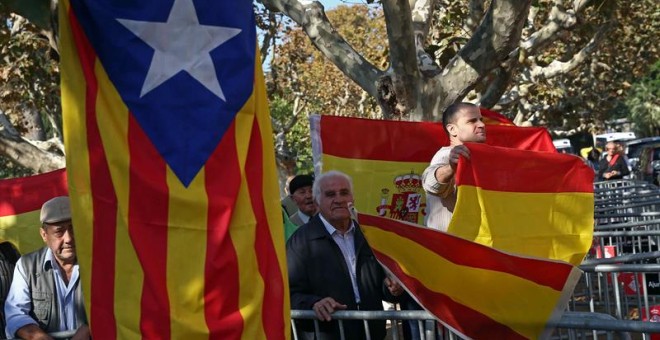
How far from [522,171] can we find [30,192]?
14.2 ft

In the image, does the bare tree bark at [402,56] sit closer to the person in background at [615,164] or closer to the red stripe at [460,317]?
the red stripe at [460,317]

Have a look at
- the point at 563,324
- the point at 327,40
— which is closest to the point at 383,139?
the point at 563,324

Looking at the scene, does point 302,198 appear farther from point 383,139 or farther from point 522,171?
point 522,171

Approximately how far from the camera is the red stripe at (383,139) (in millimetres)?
8258

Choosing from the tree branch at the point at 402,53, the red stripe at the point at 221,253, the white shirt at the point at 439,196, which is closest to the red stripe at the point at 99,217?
the red stripe at the point at 221,253

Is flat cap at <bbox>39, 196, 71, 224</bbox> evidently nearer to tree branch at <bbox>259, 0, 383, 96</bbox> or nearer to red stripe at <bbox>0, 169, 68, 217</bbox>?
red stripe at <bbox>0, 169, 68, 217</bbox>

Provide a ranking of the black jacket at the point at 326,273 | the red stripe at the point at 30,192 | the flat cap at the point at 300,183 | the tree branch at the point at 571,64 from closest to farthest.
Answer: the black jacket at the point at 326,273 < the flat cap at the point at 300,183 < the red stripe at the point at 30,192 < the tree branch at the point at 571,64

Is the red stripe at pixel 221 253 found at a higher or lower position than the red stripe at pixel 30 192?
lower

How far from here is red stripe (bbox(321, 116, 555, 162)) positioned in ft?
27.1

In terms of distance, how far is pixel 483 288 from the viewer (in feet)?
15.9

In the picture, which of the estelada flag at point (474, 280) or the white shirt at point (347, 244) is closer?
the estelada flag at point (474, 280)

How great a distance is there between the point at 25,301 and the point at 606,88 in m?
35.0

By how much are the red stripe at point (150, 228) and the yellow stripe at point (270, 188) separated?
1.32 feet

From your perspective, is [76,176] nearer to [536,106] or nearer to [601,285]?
[601,285]
